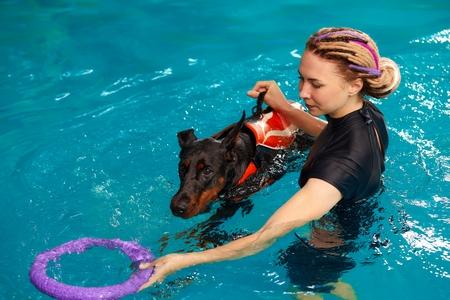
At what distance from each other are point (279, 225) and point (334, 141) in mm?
605

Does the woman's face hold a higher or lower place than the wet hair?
lower

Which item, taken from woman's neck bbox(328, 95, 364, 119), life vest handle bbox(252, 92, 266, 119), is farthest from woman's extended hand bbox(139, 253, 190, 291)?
life vest handle bbox(252, 92, 266, 119)

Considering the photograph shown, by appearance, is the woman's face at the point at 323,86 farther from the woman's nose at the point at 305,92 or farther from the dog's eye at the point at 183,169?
the dog's eye at the point at 183,169

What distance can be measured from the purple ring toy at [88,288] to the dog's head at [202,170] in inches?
17.4

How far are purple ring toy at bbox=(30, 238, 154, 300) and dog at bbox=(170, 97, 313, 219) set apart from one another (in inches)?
20.3

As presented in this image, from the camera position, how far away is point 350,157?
124 inches

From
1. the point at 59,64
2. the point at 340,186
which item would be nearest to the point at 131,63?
the point at 59,64

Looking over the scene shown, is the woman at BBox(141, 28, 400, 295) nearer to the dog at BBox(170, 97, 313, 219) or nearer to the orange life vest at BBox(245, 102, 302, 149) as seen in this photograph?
the dog at BBox(170, 97, 313, 219)

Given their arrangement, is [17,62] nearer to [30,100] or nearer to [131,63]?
[30,100]

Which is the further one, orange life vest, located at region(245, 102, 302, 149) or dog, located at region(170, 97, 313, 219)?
orange life vest, located at region(245, 102, 302, 149)

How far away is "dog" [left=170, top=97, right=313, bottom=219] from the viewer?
12.5 feet

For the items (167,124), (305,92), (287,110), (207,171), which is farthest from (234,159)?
(167,124)

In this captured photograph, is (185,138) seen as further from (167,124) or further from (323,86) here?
(167,124)

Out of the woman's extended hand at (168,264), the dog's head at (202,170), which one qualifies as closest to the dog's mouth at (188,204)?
the dog's head at (202,170)
